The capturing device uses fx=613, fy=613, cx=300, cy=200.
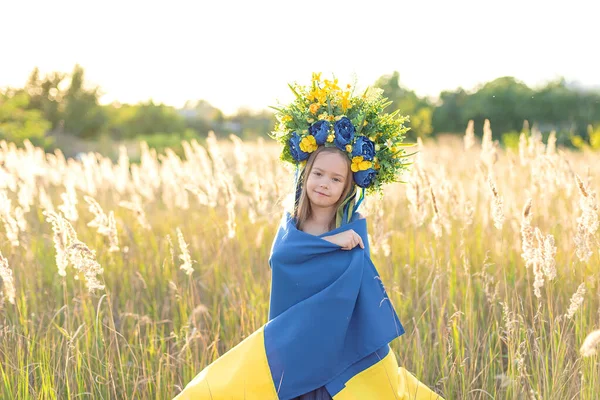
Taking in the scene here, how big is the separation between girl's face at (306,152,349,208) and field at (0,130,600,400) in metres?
0.36

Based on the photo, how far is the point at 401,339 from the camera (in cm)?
335

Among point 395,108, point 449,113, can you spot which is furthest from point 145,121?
point 449,113

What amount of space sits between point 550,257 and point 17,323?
8.86 ft

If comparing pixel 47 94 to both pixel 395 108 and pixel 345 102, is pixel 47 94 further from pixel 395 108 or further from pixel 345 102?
pixel 345 102

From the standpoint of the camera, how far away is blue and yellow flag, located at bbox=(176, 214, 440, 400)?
8.16 feet

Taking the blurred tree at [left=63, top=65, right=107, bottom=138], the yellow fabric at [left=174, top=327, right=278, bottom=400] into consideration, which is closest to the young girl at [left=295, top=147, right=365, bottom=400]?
the yellow fabric at [left=174, top=327, right=278, bottom=400]

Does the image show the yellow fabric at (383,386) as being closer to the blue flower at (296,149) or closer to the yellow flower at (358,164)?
the yellow flower at (358,164)

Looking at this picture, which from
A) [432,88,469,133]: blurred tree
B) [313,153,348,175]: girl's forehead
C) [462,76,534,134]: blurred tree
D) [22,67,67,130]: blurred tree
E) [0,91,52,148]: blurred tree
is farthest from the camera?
[432,88,469,133]: blurred tree

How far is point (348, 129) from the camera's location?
2.71 m

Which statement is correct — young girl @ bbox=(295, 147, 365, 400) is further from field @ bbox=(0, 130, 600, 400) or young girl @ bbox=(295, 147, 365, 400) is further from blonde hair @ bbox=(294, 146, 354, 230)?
field @ bbox=(0, 130, 600, 400)

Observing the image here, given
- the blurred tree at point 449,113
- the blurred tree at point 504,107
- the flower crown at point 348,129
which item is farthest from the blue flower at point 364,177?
the blurred tree at point 449,113

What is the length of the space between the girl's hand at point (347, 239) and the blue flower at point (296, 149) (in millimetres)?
397

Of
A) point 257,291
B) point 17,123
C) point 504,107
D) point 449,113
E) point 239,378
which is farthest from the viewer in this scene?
point 449,113

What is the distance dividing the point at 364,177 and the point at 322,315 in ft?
2.10
